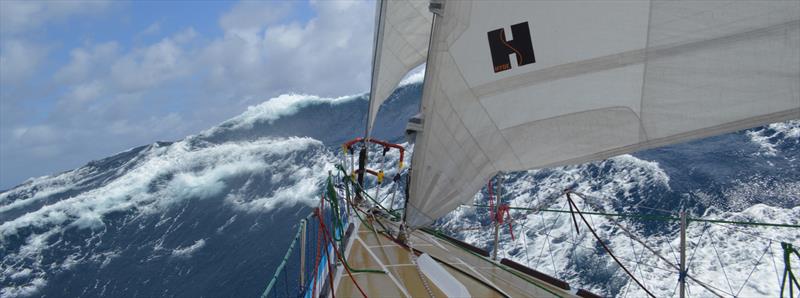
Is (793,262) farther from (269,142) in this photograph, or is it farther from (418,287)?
(269,142)

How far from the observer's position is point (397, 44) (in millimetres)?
8719

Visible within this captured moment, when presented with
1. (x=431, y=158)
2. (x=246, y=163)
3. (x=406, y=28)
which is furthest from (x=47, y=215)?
(x=431, y=158)

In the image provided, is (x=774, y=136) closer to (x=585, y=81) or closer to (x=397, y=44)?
(x=397, y=44)

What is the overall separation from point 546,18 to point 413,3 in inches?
179

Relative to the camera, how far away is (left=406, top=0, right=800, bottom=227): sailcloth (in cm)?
354

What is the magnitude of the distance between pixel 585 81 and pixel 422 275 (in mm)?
2738

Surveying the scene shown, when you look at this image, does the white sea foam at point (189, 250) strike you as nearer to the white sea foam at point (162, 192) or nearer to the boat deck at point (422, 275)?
the white sea foam at point (162, 192)

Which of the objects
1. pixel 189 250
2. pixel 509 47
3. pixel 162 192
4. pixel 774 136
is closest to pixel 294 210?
pixel 189 250

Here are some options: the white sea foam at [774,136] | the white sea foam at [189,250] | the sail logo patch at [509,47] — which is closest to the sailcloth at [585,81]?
the sail logo patch at [509,47]

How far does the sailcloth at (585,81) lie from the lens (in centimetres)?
354

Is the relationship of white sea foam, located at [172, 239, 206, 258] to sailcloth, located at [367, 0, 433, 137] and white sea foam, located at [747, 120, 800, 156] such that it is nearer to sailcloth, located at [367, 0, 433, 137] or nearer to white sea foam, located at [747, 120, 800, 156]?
sailcloth, located at [367, 0, 433, 137]

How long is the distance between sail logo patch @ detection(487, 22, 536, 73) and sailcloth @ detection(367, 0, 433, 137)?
11.9ft

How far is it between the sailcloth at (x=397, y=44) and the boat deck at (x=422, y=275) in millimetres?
2790

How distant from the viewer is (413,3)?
26.7 ft
